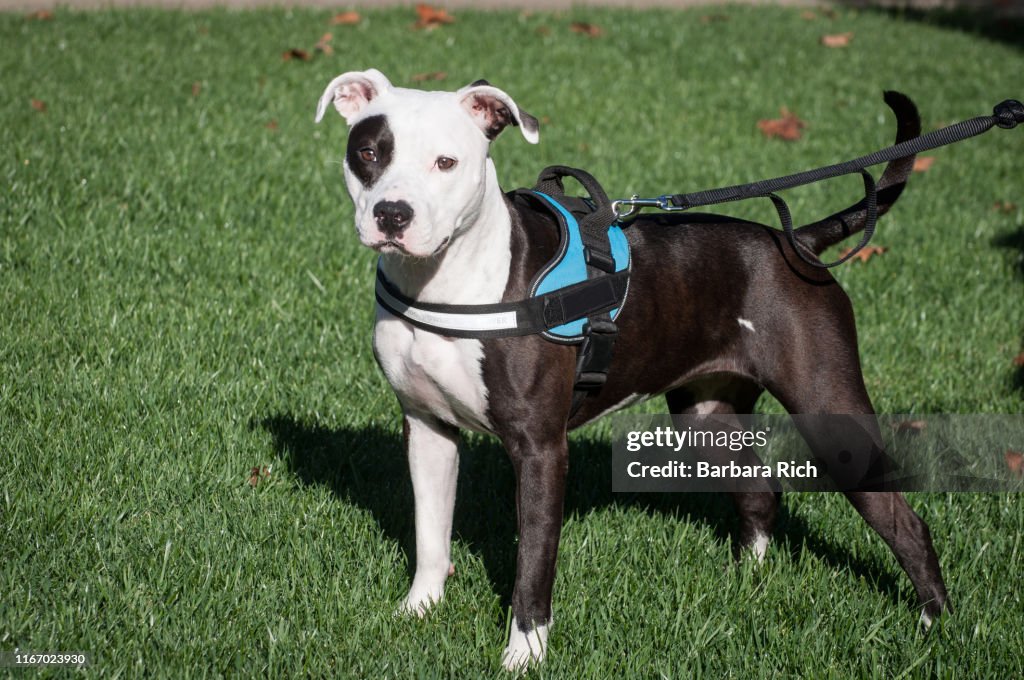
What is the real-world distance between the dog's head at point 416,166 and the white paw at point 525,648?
48.0 inches

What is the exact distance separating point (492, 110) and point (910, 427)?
9.48 feet

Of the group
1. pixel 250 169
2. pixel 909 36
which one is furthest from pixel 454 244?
pixel 909 36

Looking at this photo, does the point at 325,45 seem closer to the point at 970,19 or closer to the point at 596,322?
the point at 596,322

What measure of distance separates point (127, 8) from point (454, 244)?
27.2 feet

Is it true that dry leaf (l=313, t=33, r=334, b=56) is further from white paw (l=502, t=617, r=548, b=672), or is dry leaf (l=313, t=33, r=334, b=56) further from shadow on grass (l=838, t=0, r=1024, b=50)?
shadow on grass (l=838, t=0, r=1024, b=50)

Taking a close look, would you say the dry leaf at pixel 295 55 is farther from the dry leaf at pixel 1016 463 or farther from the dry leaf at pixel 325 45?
the dry leaf at pixel 1016 463

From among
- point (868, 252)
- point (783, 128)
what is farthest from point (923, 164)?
point (868, 252)

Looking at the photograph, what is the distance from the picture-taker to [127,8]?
33.9 feet

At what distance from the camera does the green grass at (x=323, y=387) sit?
11.6 feet

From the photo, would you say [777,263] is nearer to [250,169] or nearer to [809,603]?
[809,603]

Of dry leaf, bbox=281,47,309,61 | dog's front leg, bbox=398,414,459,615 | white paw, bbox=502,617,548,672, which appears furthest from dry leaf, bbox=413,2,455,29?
white paw, bbox=502,617,548,672

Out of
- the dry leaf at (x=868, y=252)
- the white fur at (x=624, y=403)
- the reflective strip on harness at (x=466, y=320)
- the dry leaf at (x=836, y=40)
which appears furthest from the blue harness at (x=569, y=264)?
the dry leaf at (x=836, y=40)

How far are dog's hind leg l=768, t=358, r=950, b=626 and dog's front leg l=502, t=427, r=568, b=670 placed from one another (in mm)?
907

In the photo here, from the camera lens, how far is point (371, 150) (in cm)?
319
